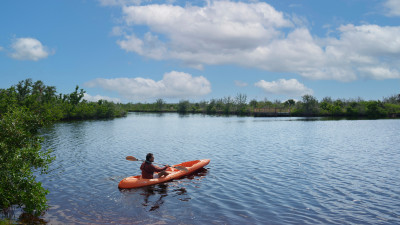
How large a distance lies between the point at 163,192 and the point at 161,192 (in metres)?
0.09

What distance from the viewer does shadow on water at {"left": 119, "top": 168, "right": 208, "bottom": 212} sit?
11.4 metres

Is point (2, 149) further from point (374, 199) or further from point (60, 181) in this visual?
point (374, 199)

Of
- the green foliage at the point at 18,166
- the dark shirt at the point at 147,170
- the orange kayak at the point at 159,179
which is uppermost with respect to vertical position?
the green foliage at the point at 18,166

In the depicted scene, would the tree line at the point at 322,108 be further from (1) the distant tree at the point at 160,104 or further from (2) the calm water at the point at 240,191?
(2) the calm water at the point at 240,191

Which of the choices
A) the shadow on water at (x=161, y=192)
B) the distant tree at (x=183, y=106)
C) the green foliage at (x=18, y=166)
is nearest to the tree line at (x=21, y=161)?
the green foliage at (x=18, y=166)

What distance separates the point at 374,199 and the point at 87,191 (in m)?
12.5

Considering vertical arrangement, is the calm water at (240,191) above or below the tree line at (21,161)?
below

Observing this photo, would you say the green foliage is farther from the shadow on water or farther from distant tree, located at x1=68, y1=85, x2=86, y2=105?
distant tree, located at x1=68, y1=85, x2=86, y2=105

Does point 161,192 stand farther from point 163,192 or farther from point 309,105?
point 309,105

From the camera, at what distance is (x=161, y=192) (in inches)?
508

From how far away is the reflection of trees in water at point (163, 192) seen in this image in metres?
11.4

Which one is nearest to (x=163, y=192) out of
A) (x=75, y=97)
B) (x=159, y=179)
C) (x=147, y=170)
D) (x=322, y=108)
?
(x=159, y=179)

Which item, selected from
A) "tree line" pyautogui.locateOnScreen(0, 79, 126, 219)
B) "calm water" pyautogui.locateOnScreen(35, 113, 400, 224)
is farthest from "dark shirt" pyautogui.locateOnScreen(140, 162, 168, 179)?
"tree line" pyautogui.locateOnScreen(0, 79, 126, 219)

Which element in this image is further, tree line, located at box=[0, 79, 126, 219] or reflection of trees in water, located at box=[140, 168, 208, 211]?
reflection of trees in water, located at box=[140, 168, 208, 211]
